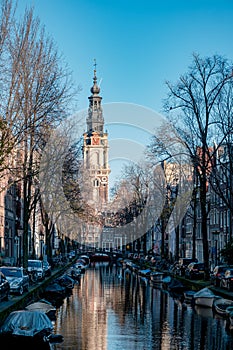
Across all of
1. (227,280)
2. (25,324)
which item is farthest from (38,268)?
(25,324)

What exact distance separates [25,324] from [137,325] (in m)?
9.49

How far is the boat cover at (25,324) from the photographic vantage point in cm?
2188

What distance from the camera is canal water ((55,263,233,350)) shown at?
24.6 m

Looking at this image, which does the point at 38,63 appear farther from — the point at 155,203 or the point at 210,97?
the point at 155,203

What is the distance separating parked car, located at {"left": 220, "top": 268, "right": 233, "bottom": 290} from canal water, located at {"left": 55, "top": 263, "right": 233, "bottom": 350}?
3241mm

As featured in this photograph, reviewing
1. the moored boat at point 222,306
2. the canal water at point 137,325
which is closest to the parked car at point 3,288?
the canal water at point 137,325

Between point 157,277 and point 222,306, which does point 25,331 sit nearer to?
point 222,306

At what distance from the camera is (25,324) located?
22031 mm

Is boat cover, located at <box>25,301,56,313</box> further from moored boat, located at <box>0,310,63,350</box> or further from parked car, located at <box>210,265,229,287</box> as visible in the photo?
parked car, located at <box>210,265,229,287</box>

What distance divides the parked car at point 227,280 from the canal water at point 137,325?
324cm

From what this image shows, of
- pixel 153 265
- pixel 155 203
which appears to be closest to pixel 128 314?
pixel 153 265

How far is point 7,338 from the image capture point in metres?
21.8

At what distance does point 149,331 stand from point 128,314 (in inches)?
279

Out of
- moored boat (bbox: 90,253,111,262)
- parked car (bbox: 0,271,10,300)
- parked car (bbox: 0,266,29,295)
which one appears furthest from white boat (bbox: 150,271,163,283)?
moored boat (bbox: 90,253,111,262)
